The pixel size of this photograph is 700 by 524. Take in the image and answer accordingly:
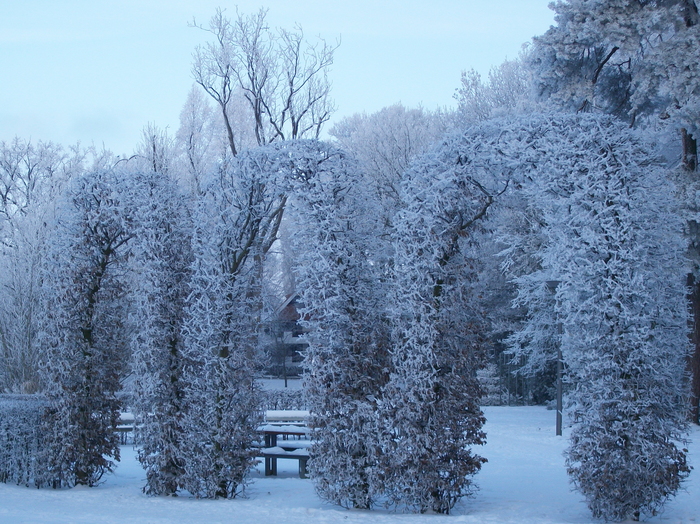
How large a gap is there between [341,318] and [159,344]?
2.39 meters

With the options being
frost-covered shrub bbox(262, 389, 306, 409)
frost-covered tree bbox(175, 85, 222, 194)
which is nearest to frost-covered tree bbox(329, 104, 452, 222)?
frost-covered tree bbox(175, 85, 222, 194)

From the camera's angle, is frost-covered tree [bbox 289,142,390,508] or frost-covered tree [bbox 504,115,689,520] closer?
frost-covered tree [bbox 504,115,689,520]

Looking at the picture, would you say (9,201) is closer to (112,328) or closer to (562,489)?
(112,328)

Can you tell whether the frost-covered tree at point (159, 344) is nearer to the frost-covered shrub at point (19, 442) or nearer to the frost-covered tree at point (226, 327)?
the frost-covered tree at point (226, 327)

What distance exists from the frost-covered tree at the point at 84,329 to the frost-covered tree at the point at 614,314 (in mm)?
5268

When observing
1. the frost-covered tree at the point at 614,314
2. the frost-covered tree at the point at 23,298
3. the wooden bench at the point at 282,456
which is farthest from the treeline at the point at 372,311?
the frost-covered tree at the point at 23,298

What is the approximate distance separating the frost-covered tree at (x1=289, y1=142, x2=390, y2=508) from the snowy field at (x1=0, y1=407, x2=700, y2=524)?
52 cm

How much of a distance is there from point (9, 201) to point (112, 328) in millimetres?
20524

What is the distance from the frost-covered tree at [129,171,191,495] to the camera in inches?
320

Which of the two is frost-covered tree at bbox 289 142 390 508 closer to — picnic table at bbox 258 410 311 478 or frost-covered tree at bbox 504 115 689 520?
picnic table at bbox 258 410 311 478

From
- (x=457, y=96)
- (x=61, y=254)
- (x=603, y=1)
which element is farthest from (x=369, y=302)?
(x=457, y=96)

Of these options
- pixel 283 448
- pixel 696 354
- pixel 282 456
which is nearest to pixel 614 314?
pixel 282 456

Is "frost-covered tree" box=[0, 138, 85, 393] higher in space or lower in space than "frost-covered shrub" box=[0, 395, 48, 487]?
higher

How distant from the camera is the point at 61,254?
349 inches
